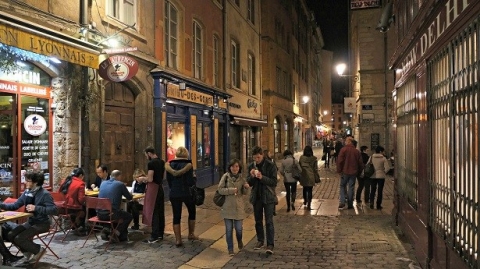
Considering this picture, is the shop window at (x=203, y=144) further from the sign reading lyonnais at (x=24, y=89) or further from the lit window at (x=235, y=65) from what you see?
the sign reading lyonnais at (x=24, y=89)

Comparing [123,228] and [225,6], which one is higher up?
[225,6]

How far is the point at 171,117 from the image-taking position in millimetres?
12969

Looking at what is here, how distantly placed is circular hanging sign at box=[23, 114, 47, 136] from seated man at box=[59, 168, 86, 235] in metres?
1.45

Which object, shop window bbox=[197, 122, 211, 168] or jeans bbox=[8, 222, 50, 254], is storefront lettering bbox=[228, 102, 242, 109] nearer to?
shop window bbox=[197, 122, 211, 168]

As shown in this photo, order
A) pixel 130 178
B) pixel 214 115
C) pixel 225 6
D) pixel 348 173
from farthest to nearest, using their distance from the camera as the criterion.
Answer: pixel 225 6 < pixel 214 115 < pixel 130 178 < pixel 348 173

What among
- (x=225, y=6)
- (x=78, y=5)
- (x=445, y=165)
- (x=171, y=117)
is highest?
(x=225, y=6)

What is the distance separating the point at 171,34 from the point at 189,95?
1.99 meters

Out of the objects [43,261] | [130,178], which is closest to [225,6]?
[130,178]

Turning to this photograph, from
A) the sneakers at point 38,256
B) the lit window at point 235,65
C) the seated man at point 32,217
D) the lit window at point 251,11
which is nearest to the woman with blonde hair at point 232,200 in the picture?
the seated man at point 32,217

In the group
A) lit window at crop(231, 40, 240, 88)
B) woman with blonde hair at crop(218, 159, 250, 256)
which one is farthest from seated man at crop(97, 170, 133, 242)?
lit window at crop(231, 40, 240, 88)

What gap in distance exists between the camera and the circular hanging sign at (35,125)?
27.6 feet

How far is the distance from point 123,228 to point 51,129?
2.91 meters

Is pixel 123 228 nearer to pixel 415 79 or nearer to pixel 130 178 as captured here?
pixel 130 178

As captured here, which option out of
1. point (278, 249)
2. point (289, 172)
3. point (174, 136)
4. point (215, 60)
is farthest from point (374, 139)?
point (278, 249)
